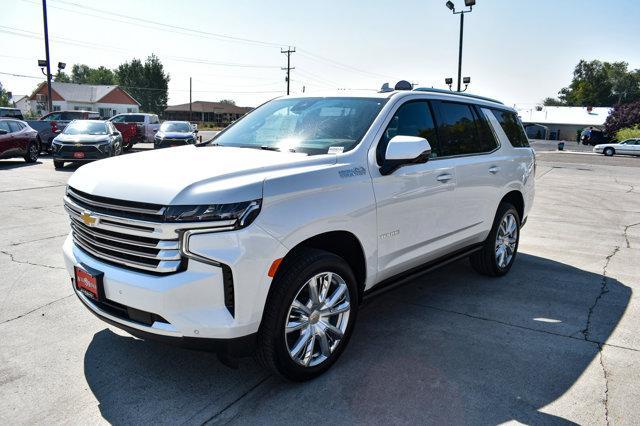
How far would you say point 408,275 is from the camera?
4137 mm

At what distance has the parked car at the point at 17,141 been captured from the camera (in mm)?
16219

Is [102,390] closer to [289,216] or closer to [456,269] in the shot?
[289,216]

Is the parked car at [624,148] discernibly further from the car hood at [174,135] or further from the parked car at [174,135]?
the car hood at [174,135]

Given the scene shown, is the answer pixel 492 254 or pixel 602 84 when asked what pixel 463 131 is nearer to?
pixel 492 254

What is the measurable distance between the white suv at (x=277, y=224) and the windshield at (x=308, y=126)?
0.01 metres

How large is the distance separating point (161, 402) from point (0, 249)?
4.44 metres

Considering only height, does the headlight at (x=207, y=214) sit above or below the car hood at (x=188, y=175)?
below

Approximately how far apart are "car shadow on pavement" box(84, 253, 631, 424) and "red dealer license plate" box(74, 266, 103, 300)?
60 cm

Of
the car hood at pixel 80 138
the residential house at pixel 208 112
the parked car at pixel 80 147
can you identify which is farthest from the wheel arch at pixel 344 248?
the residential house at pixel 208 112

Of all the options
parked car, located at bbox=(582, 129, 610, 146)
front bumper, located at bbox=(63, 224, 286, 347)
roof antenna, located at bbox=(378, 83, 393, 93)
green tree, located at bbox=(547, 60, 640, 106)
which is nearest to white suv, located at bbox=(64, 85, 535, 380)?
front bumper, located at bbox=(63, 224, 286, 347)

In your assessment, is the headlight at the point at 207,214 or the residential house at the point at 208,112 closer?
the headlight at the point at 207,214

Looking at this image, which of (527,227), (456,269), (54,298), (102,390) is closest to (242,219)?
(102,390)

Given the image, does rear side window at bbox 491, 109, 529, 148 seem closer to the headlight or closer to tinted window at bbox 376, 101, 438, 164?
tinted window at bbox 376, 101, 438, 164

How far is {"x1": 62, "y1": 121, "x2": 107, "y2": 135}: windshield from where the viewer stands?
16.4m
